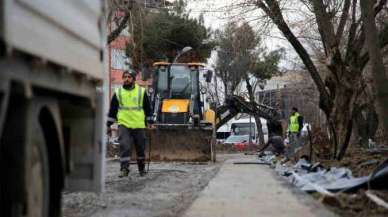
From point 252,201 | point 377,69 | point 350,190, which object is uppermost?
point 377,69

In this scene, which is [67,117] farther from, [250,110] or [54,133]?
[250,110]

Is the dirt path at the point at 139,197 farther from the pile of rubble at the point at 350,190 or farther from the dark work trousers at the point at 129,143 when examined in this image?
the pile of rubble at the point at 350,190

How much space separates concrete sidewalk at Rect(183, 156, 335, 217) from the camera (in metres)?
8.29

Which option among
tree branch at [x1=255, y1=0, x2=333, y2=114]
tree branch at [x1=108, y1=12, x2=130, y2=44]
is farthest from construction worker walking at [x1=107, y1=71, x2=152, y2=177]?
tree branch at [x1=108, y1=12, x2=130, y2=44]

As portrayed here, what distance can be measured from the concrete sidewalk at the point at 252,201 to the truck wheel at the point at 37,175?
3.31m

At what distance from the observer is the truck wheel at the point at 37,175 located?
14.2ft

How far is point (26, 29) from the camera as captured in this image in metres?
3.95

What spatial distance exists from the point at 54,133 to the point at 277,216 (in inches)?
147

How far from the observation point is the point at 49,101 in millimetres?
4844

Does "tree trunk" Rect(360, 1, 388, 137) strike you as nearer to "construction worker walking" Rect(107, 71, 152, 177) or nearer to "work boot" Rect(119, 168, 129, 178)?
"construction worker walking" Rect(107, 71, 152, 177)

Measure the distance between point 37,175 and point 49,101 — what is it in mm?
532

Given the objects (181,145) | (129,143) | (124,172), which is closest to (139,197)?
(124,172)

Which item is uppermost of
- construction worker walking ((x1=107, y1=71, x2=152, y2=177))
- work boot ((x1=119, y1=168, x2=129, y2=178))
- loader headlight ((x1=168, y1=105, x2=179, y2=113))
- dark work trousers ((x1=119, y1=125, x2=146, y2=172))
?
loader headlight ((x1=168, y1=105, x2=179, y2=113))

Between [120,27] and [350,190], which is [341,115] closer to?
[350,190]
